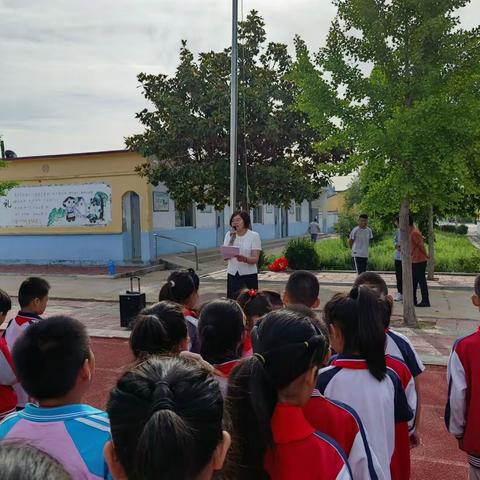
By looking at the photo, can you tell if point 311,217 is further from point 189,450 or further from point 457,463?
point 189,450

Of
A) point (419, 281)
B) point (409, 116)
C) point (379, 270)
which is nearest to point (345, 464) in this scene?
point (409, 116)

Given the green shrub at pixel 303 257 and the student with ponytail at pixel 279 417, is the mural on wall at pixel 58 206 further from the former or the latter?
the student with ponytail at pixel 279 417

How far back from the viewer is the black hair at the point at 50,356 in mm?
1904

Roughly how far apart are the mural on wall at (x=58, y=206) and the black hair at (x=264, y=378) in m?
16.7

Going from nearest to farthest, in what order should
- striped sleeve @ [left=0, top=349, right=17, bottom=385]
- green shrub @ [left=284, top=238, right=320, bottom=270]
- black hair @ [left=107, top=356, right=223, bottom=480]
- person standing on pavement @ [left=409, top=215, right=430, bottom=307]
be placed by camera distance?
black hair @ [left=107, top=356, right=223, bottom=480], striped sleeve @ [left=0, top=349, right=17, bottom=385], person standing on pavement @ [left=409, top=215, right=430, bottom=307], green shrub @ [left=284, top=238, right=320, bottom=270]

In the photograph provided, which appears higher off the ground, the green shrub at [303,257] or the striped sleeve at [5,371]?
the striped sleeve at [5,371]

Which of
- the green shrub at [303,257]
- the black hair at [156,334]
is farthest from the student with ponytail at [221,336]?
the green shrub at [303,257]

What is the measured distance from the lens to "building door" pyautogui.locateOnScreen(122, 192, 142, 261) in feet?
59.4

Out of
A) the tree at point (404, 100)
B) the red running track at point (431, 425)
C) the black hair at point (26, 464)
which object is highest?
the tree at point (404, 100)

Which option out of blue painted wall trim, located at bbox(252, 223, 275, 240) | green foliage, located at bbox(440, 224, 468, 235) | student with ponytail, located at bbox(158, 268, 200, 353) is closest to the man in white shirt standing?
student with ponytail, located at bbox(158, 268, 200, 353)

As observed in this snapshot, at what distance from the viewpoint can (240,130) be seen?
13.8 meters

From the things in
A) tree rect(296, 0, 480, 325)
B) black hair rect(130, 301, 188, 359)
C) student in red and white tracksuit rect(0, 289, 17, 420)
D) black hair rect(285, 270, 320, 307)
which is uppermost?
tree rect(296, 0, 480, 325)

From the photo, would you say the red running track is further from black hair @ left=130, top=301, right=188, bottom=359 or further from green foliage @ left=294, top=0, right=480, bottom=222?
green foliage @ left=294, top=0, right=480, bottom=222

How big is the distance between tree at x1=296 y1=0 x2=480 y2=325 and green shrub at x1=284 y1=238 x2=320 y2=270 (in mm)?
7307
